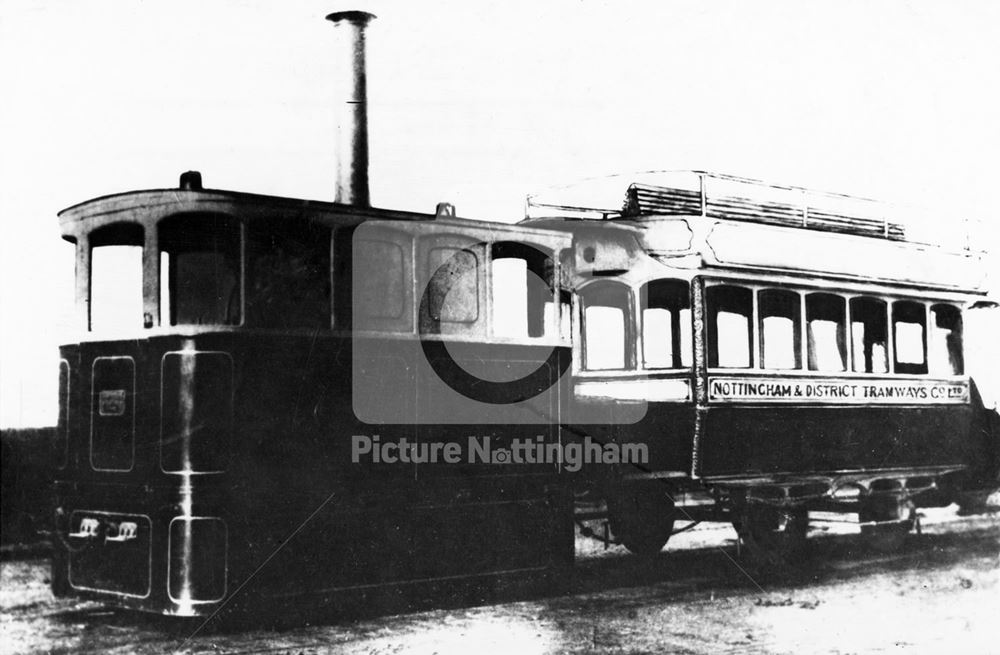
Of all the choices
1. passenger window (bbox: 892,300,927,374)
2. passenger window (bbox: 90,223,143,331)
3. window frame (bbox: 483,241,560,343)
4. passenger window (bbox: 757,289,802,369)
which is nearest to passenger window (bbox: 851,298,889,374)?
passenger window (bbox: 892,300,927,374)

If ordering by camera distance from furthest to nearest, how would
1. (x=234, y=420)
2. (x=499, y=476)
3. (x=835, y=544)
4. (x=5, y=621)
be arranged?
1. (x=835, y=544)
2. (x=499, y=476)
3. (x=5, y=621)
4. (x=234, y=420)

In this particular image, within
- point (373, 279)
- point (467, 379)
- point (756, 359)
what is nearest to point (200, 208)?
point (373, 279)

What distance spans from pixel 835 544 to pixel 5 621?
685 cm

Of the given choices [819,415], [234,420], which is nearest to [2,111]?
[234,420]

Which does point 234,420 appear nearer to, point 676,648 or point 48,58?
point 48,58

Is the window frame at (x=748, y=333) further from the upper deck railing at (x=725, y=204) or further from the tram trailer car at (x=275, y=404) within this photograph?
the tram trailer car at (x=275, y=404)

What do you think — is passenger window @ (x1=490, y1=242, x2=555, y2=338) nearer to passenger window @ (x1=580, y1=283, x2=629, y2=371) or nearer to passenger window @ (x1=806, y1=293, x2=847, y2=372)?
passenger window @ (x1=580, y1=283, x2=629, y2=371)

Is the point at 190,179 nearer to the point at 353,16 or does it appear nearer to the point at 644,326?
the point at 353,16

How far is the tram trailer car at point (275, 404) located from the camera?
6.52m

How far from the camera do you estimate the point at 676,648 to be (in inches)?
273

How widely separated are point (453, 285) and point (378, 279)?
581mm

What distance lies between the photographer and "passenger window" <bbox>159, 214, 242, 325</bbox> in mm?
6668

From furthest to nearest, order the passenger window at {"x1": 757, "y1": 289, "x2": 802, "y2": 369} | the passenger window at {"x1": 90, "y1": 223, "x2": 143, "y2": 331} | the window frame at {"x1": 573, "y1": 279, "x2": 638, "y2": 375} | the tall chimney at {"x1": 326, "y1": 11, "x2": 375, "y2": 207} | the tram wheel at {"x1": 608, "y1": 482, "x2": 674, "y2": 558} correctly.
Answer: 1. the passenger window at {"x1": 757, "y1": 289, "x2": 802, "y2": 369}
2. the window frame at {"x1": 573, "y1": 279, "x2": 638, "y2": 375}
3. the tram wheel at {"x1": 608, "y1": 482, "x2": 674, "y2": 558}
4. the tall chimney at {"x1": 326, "y1": 11, "x2": 375, "y2": 207}
5. the passenger window at {"x1": 90, "y1": 223, "x2": 143, "y2": 331}

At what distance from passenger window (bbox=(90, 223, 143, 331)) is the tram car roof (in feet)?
9.59
